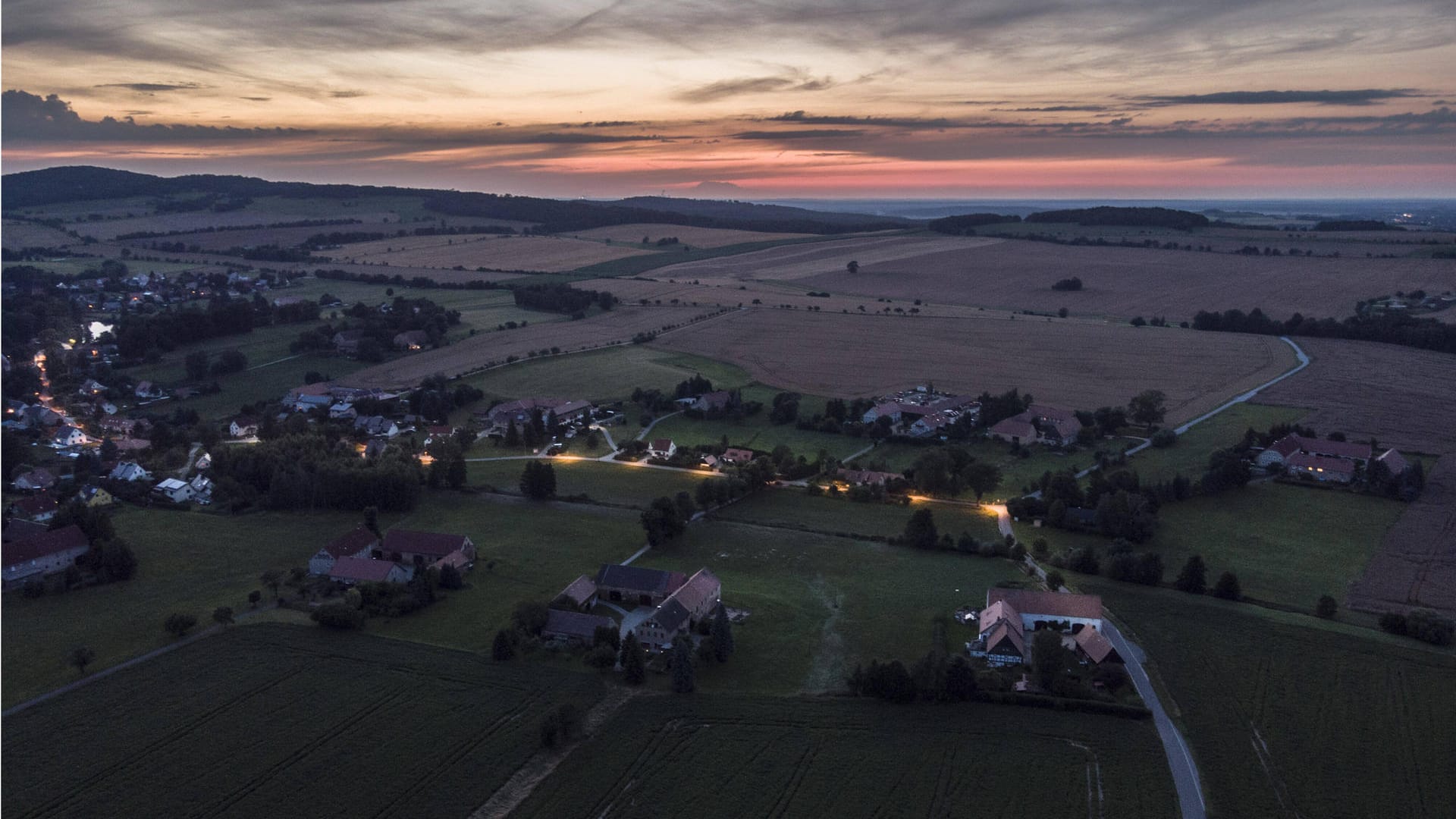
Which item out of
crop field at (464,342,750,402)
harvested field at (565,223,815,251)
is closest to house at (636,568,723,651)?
crop field at (464,342,750,402)

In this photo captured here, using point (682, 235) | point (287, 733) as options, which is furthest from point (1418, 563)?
point (682, 235)

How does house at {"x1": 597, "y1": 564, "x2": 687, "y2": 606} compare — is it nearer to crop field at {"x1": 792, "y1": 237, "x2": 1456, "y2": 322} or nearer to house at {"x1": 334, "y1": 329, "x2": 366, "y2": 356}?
house at {"x1": 334, "y1": 329, "x2": 366, "y2": 356}

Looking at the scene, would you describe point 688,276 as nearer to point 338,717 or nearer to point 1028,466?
point 1028,466

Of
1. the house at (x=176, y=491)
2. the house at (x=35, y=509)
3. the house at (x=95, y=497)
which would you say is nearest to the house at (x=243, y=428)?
the house at (x=176, y=491)

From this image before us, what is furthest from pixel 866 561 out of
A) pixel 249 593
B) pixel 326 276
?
pixel 326 276

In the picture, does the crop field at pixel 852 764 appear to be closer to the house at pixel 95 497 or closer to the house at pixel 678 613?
the house at pixel 678 613

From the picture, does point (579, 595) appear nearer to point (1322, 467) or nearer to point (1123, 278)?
point (1322, 467)
